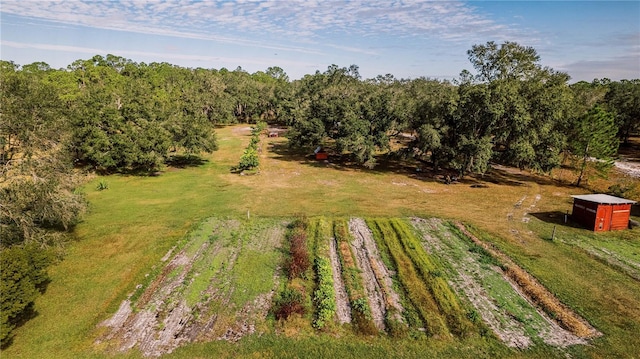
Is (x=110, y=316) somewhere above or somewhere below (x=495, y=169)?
below

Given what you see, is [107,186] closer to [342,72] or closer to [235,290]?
[235,290]

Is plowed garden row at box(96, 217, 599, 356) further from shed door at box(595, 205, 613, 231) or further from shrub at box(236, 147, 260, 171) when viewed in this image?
shrub at box(236, 147, 260, 171)

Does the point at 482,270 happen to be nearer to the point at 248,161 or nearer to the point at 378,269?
the point at 378,269

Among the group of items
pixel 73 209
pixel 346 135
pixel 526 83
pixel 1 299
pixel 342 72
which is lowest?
pixel 1 299

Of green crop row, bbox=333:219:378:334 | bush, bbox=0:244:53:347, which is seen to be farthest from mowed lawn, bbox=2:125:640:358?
green crop row, bbox=333:219:378:334

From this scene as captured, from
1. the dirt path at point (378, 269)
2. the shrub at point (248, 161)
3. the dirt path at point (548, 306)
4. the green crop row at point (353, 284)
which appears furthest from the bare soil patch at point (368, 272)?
the shrub at point (248, 161)

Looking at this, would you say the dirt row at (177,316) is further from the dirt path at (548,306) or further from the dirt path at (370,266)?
the dirt path at (548,306)

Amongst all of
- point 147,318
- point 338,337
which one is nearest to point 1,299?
point 147,318
